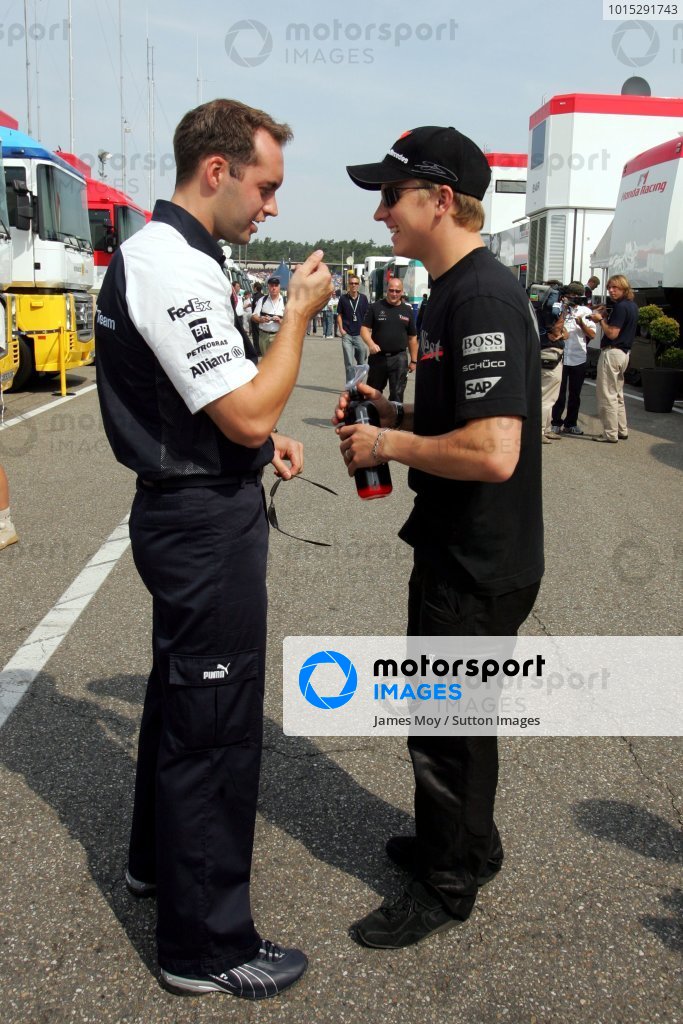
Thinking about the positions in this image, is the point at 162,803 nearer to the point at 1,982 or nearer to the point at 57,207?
the point at 1,982

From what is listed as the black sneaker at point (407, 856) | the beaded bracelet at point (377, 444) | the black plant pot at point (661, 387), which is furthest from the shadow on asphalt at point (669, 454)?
the beaded bracelet at point (377, 444)

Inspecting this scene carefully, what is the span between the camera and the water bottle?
2.54 meters

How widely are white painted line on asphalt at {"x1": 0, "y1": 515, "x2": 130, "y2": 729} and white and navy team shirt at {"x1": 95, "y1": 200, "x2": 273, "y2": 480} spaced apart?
2.07 m

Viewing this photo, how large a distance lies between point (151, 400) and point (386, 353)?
9570 mm

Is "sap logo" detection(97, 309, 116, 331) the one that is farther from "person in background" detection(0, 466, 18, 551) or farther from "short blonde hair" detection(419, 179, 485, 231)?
"person in background" detection(0, 466, 18, 551)

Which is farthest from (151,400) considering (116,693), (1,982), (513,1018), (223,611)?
(116,693)

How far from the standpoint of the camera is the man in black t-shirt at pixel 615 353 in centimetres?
1092

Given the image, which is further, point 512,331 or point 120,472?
point 120,472

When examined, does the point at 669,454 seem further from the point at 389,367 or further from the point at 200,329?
the point at 200,329

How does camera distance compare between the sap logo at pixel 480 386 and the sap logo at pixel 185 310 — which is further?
the sap logo at pixel 480 386

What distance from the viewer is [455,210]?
7.57ft

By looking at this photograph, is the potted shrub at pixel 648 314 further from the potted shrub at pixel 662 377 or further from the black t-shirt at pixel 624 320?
the black t-shirt at pixel 624 320

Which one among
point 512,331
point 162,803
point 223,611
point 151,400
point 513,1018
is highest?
point 512,331

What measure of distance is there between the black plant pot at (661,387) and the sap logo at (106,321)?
12349 mm
